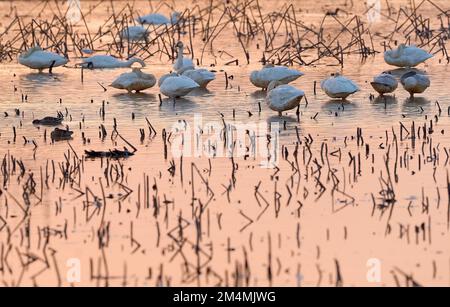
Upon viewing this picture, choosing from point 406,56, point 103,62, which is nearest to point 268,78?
point 406,56

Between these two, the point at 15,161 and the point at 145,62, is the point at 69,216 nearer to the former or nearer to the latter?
the point at 15,161

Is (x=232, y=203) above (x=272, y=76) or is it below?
below

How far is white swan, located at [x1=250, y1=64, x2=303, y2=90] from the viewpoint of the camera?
13906 mm

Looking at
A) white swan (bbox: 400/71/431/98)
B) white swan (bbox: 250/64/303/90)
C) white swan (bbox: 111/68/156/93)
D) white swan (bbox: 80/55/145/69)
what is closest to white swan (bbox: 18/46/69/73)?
white swan (bbox: 80/55/145/69)

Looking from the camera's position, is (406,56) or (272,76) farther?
(406,56)

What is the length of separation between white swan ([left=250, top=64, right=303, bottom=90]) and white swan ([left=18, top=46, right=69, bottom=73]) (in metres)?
2.93

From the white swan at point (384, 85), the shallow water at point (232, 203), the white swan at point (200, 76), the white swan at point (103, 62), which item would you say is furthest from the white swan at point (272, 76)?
the white swan at point (103, 62)

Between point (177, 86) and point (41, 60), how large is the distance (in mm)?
2878

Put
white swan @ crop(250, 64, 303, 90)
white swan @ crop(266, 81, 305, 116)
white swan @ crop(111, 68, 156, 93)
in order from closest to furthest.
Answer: white swan @ crop(266, 81, 305, 116) → white swan @ crop(250, 64, 303, 90) → white swan @ crop(111, 68, 156, 93)

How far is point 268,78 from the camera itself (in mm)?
13977

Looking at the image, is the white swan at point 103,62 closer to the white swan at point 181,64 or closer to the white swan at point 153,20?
the white swan at point 181,64

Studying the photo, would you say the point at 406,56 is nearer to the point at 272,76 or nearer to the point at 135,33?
the point at 272,76

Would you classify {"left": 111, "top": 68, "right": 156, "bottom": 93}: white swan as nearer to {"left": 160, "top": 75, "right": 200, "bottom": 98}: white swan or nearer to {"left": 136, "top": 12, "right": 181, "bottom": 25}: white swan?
{"left": 160, "top": 75, "right": 200, "bottom": 98}: white swan

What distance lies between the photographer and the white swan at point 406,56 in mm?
15695
